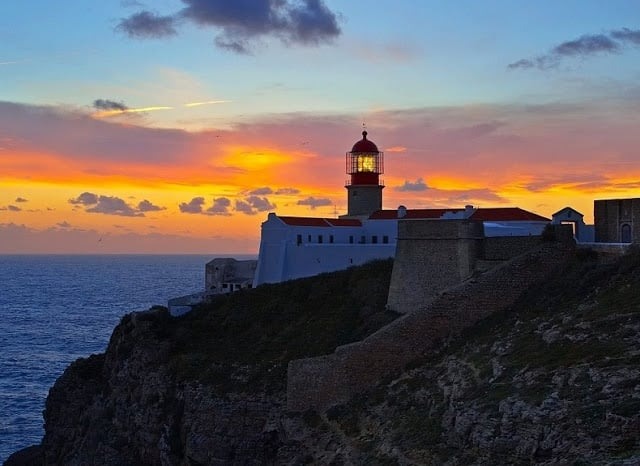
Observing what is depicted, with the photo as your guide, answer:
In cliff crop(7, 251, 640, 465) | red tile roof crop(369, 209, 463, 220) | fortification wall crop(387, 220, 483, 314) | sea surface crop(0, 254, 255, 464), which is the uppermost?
red tile roof crop(369, 209, 463, 220)

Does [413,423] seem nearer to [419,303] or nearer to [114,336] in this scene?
[419,303]

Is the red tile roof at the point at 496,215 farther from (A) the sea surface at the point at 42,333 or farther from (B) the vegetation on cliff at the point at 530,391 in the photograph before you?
(A) the sea surface at the point at 42,333

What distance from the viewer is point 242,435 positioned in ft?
105

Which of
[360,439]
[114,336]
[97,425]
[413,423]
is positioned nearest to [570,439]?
[413,423]

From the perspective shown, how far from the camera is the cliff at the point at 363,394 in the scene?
1836 cm

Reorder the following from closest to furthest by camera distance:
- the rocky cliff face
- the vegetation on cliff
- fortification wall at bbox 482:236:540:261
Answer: the vegetation on cliff, fortification wall at bbox 482:236:540:261, the rocky cliff face

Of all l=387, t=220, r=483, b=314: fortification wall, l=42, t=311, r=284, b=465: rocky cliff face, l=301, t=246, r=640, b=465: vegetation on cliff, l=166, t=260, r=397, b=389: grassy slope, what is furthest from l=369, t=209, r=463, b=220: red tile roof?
l=301, t=246, r=640, b=465: vegetation on cliff

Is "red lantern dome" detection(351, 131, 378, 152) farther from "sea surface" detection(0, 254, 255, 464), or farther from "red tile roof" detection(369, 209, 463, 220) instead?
"sea surface" detection(0, 254, 255, 464)

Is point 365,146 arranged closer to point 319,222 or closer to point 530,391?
point 319,222

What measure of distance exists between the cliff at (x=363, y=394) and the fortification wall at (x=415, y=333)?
56cm

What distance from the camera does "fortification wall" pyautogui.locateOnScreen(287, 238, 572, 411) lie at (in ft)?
96.6

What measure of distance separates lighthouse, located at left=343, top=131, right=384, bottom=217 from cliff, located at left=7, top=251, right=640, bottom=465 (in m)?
11.0

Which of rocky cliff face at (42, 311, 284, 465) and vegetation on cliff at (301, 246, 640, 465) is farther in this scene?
rocky cliff face at (42, 311, 284, 465)

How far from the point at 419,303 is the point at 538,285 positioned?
6254 mm
